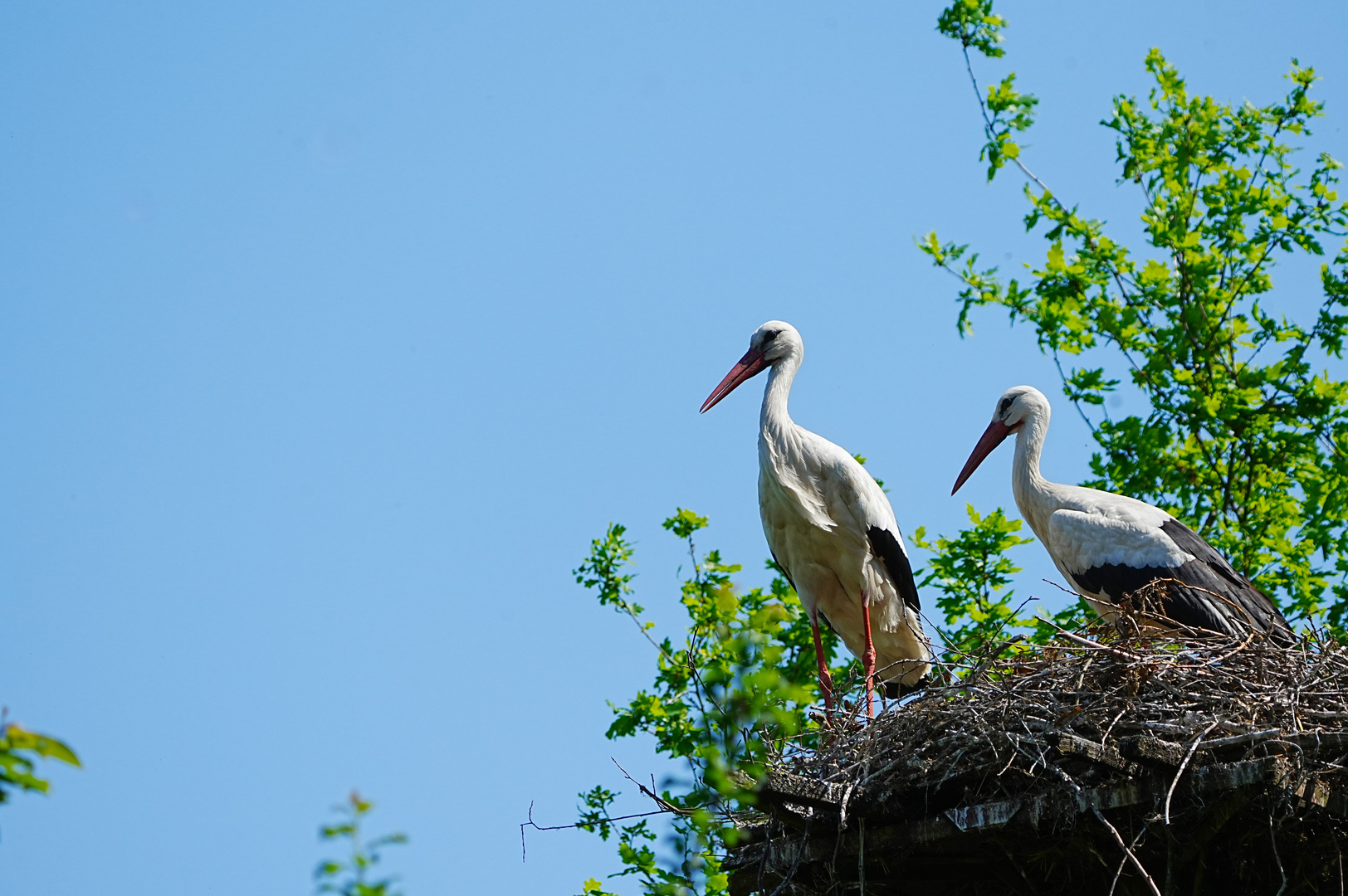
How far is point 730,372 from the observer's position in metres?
7.76

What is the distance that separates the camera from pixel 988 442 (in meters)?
7.71

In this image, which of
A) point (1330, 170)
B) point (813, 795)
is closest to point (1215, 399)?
point (1330, 170)

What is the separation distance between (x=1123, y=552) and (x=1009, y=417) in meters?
1.43

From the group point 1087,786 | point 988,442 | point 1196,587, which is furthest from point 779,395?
point 1087,786

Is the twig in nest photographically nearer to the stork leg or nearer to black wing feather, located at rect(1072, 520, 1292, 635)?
black wing feather, located at rect(1072, 520, 1292, 635)

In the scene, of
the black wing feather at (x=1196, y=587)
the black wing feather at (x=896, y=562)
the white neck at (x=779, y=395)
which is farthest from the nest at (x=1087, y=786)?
the white neck at (x=779, y=395)

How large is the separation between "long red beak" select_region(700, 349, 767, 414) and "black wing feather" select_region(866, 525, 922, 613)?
1440 millimetres

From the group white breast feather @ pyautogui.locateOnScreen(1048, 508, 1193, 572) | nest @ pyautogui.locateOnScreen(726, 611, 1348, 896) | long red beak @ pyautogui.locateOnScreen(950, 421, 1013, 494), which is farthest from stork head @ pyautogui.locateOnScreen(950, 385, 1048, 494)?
nest @ pyautogui.locateOnScreen(726, 611, 1348, 896)

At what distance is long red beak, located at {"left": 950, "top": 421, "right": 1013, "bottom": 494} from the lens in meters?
7.65

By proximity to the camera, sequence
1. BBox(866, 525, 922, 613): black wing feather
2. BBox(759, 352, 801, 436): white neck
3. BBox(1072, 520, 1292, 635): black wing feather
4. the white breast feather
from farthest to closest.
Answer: BBox(759, 352, 801, 436): white neck → BBox(866, 525, 922, 613): black wing feather → the white breast feather → BBox(1072, 520, 1292, 635): black wing feather

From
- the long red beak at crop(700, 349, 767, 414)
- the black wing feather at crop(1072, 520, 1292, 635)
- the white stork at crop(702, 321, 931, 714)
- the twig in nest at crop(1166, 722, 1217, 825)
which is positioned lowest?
the twig in nest at crop(1166, 722, 1217, 825)

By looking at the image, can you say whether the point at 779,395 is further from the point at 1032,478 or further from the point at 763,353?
the point at 1032,478

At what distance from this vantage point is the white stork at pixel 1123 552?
5793 mm

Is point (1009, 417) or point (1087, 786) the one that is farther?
point (1009, 417)
